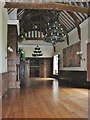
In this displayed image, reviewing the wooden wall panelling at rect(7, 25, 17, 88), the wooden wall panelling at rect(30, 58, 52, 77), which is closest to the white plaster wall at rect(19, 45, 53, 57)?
the wooden wall panelling at rect(30, 58, 52, 77)

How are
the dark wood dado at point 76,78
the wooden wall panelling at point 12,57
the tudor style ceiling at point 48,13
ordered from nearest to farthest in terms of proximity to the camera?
the tudor style ceiling at point 48,13, the wooden wall panelling at point 12,57, the dark wood dado at point 76,78

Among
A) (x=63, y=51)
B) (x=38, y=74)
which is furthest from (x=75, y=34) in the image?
(x=38, y=74)

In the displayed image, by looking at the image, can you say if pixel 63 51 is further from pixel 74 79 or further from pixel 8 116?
pixel 8 116

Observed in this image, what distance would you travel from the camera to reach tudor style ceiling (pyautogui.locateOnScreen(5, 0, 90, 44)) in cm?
866

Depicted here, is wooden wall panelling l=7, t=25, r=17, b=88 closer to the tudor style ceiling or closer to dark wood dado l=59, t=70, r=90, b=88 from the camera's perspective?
the tudor style ceiling

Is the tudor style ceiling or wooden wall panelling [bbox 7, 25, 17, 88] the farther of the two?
wooden wall panelling [bbox 7, 25, 17, 88]

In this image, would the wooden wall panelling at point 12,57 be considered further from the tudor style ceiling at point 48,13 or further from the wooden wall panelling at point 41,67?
the wooden wall panelling at point 41,67

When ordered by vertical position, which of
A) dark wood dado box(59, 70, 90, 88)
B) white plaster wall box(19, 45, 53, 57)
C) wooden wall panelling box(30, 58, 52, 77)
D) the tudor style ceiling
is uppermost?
the tudor style ceiling

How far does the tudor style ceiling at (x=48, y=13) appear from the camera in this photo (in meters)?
8.66

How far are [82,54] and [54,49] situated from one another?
10.1m

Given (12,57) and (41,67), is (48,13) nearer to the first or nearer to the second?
(12,57)

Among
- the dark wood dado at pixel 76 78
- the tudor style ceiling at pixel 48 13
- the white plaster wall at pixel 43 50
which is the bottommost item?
the dark wood dado at pixel 76 78

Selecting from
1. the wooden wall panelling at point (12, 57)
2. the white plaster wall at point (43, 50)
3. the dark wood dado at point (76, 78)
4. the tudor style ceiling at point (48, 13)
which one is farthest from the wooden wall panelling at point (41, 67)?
the wooden wall panelling at point (12, 57)

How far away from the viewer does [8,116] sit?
5.14 meters
